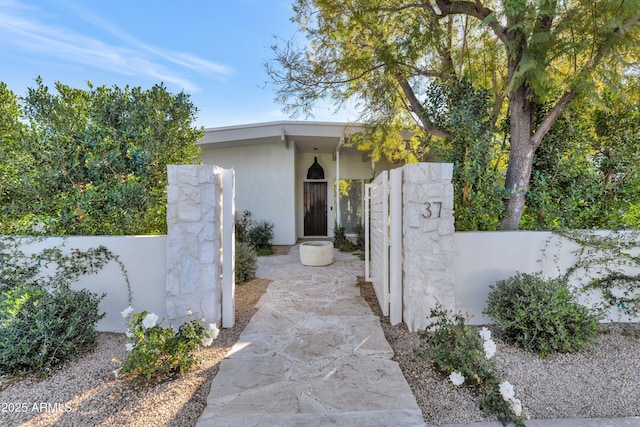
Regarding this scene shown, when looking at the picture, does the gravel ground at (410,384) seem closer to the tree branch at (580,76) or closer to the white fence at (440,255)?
the white fence at (440,255)

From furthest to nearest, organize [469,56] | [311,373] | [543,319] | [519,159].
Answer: [469,56] < [519,159] < [543,319] < [311,373]

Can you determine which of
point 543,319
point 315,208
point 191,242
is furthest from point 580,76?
point 315,208

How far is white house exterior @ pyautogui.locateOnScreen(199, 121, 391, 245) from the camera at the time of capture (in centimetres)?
739

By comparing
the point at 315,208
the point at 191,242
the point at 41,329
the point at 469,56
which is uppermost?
the point at 469,56

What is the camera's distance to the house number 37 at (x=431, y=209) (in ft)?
9.28

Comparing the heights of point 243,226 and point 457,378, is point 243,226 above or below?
above

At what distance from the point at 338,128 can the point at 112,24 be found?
478cm

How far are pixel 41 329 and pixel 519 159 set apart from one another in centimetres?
519

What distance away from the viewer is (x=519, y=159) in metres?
3.54

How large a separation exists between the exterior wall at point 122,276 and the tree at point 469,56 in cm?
340

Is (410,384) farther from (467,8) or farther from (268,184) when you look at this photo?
(268,184)

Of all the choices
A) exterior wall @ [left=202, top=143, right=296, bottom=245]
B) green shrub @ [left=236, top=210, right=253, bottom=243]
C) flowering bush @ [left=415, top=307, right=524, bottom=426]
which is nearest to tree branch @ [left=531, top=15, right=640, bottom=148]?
flowering bush @ [left=415, top=307, right=524, bottom=426]

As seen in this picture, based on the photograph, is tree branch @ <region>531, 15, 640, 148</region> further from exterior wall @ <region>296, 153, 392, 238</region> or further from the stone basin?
exterior wall @ <region>296, 153, 392, 238</region>

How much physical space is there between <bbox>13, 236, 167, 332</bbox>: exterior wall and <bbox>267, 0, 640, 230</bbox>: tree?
134 inches
